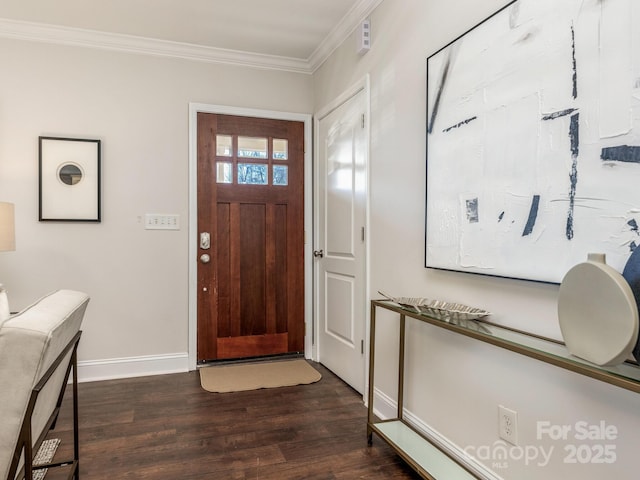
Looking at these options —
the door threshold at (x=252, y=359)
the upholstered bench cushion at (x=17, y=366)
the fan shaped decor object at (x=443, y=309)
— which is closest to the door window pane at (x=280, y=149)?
the door threshold at (x=252, y=359)

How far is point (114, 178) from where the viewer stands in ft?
10.2

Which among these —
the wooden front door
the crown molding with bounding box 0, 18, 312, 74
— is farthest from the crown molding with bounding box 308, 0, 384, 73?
the wooden front door

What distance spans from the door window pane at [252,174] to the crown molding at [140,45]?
0.84m

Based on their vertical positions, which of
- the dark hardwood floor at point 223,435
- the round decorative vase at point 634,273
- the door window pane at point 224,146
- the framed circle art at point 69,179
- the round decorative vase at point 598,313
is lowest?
the dark hardwood floor at point 223,435

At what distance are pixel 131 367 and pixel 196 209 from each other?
1.29 metres

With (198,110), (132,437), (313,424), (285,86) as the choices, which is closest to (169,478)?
(132,437)

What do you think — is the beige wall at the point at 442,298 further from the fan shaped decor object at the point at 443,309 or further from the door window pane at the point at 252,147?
the door window pane at the point at 252,147

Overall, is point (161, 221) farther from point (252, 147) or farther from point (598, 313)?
point (598, 313)

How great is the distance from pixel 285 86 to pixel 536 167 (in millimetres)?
2649

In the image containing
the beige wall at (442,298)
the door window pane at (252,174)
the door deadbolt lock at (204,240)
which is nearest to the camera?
the beige wall at (442,298)

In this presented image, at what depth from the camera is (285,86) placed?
141 inches

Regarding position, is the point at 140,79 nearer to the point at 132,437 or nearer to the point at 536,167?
the point at 132,437

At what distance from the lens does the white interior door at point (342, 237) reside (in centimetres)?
275

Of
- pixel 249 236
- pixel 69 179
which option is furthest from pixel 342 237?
pixel 69 179
